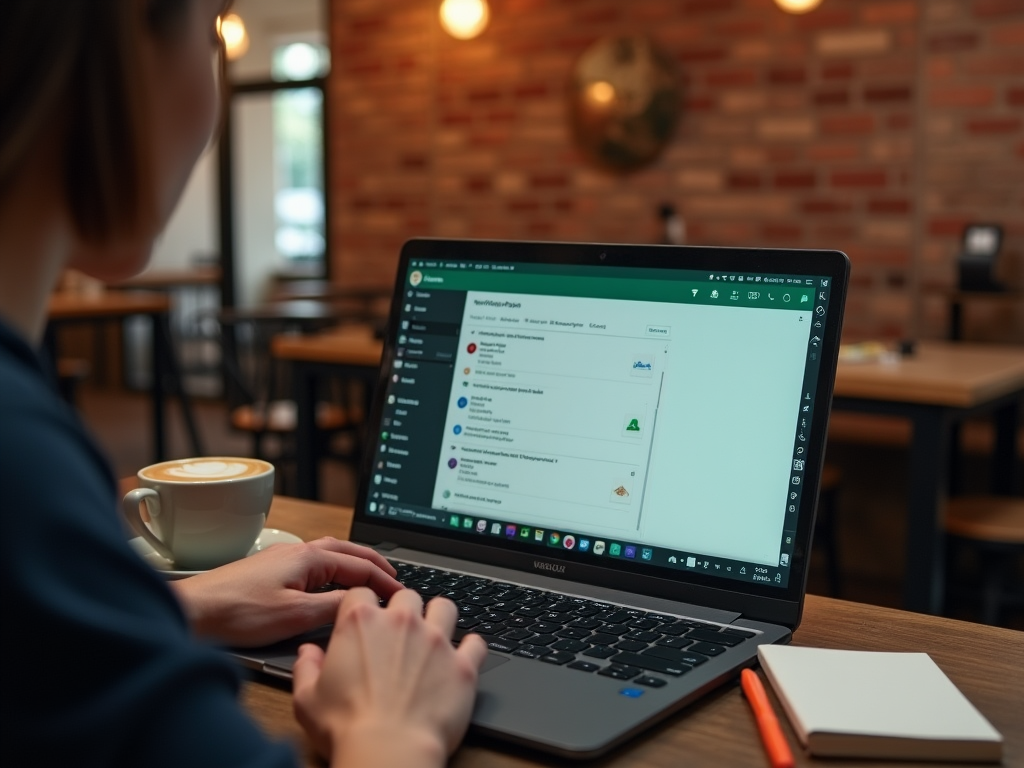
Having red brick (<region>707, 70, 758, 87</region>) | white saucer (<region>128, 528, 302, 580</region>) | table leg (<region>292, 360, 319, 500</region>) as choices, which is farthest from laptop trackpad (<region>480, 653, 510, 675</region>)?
red brick (<region>707, 70, 758, 87</region>)

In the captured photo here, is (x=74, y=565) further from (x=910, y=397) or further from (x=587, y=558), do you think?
(x=910, y=397)

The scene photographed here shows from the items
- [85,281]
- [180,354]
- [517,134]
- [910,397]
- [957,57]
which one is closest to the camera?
[910,397]

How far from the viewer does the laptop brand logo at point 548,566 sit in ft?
3.05

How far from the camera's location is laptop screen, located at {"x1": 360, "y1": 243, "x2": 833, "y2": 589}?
2.80ft

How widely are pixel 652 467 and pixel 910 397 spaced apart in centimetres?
170

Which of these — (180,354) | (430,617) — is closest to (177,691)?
(430,617)

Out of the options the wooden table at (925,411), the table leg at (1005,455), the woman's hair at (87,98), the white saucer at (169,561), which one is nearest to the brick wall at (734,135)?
the table leg at (1005,455)

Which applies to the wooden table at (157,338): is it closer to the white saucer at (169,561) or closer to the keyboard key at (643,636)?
the white saucer at (169,561)

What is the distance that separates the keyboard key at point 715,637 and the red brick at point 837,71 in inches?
131

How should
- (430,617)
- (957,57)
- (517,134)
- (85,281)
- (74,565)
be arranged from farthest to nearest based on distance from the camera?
(85,281), (517,134), (957,57), (430,617), (74,565)

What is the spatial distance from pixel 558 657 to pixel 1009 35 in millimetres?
3296

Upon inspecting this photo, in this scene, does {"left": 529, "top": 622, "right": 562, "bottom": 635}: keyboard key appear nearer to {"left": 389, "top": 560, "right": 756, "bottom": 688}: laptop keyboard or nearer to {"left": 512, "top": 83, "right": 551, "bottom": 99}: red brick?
{"left": 389, "top": 560, "right": 756, "bottom": 688}: laptop keyboard

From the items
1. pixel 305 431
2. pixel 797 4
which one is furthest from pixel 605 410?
pixel 797 4

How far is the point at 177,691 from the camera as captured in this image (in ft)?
1.49
